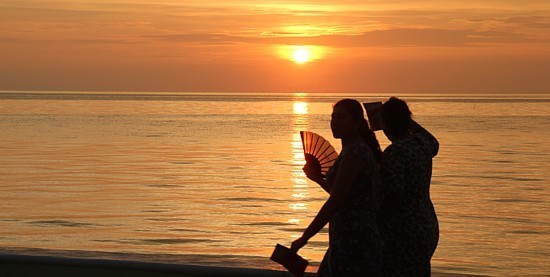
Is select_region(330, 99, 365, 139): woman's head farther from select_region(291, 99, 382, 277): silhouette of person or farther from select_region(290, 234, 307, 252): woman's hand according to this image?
select_region(290, 234, 307, 252): woman's hand

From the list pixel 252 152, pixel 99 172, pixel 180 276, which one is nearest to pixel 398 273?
pixel 180 276

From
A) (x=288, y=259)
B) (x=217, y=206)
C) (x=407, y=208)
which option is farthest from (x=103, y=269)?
(x=217, y=206)

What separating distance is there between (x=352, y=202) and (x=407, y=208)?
57cm

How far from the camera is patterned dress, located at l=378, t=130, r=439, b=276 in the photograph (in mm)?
5500

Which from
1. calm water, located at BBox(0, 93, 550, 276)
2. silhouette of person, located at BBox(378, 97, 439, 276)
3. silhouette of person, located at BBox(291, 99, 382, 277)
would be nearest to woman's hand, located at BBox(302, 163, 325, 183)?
silhouette of person, located at BBox(291, 99, 382, 277)

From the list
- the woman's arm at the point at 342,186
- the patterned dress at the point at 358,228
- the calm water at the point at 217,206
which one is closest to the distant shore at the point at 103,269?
the calm water at the point at 217,206

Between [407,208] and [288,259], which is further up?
[407,208]

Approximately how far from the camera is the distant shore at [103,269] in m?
6.84

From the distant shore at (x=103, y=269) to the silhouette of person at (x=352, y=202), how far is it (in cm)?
145

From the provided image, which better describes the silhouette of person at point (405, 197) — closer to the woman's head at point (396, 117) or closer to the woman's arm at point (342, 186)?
the woman's head at point (396, 117)

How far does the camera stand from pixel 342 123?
5.16 metres

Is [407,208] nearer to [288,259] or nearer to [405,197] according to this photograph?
[405,197]

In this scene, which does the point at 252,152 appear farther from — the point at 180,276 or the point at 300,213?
the point at 180,276

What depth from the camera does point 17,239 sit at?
13.8m
